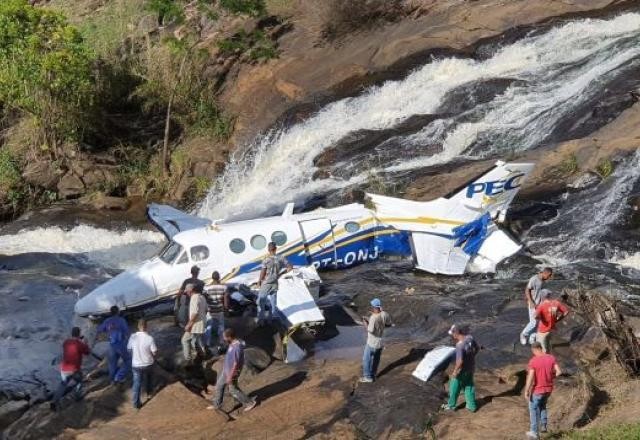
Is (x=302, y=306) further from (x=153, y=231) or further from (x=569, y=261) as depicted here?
(x=153, y=231)

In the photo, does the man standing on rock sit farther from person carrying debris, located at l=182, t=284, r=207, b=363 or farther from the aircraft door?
the aircraft door

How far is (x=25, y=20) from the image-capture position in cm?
3017

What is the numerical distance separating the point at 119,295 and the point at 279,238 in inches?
141

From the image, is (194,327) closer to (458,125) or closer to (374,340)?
(374,340)

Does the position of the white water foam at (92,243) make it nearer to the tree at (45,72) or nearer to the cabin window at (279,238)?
the cabin window at (279,238)

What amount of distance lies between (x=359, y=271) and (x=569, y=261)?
4.76 m

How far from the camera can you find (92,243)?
79.8 ft

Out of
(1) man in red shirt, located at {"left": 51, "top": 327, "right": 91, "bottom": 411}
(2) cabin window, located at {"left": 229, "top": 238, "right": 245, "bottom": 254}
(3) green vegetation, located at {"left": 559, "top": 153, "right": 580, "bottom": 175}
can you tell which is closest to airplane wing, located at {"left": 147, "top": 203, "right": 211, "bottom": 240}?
(2) cabin window, located at {"left": 229, "top": 238, "right": 245, "bottom": 254}

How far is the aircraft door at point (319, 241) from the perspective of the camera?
1880 centimetres

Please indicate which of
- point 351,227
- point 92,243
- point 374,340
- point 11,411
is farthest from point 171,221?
point 374,340

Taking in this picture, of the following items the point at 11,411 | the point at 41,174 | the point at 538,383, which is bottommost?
the point at 41,174

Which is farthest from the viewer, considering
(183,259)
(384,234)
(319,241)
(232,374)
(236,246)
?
(384,234)

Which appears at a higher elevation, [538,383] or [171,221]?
[538,383]

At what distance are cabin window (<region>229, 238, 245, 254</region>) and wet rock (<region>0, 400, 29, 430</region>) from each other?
16.9 ft
